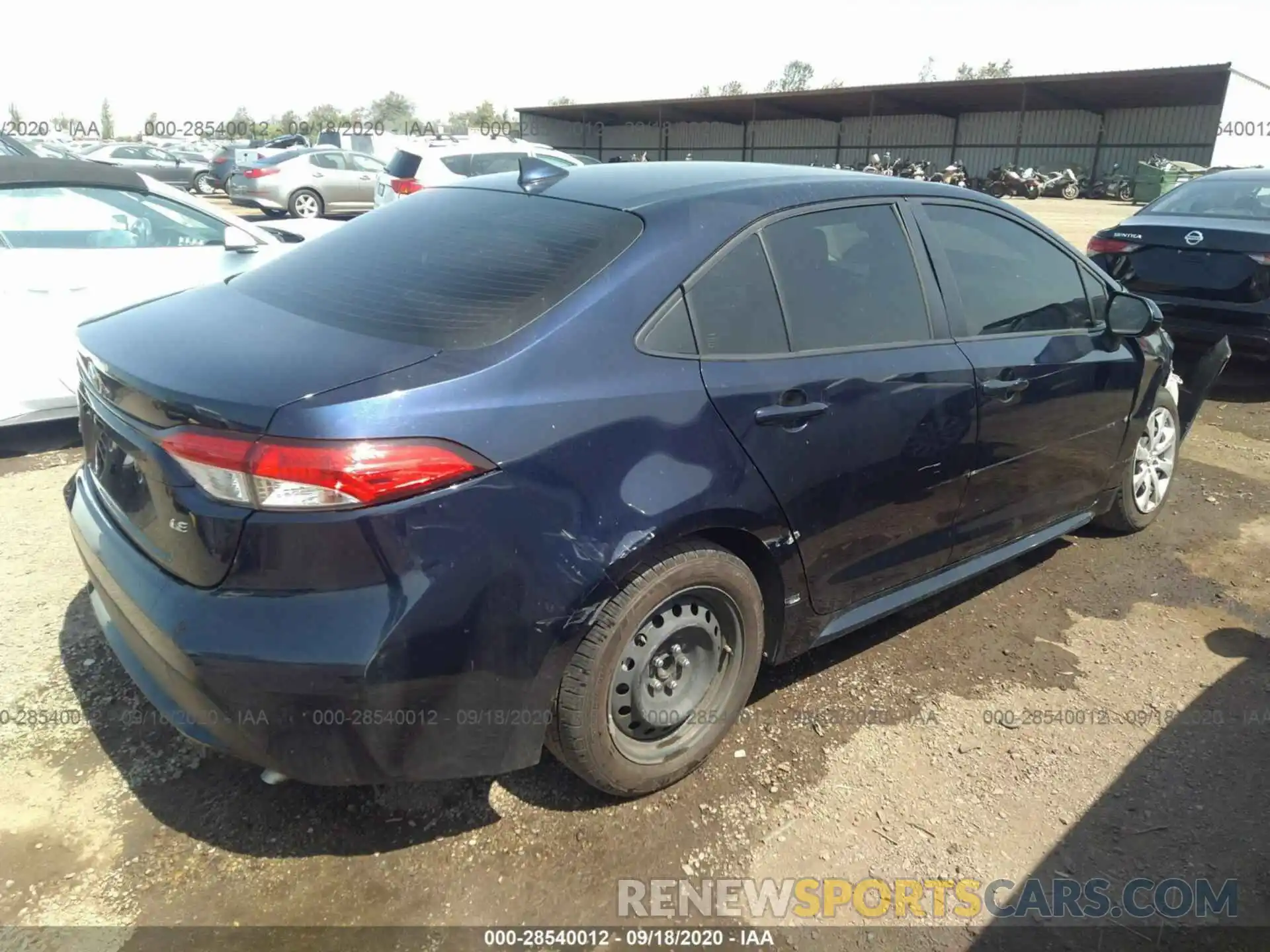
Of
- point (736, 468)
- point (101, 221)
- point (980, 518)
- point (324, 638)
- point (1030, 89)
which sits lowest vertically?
point (980, 518)

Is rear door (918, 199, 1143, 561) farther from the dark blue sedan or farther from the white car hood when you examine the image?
the white car hood

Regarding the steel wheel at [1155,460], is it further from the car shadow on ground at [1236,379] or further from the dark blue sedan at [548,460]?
the car shadow on ground at [1236,379]

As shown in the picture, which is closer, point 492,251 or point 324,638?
point 324,638

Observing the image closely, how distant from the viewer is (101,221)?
5270mm

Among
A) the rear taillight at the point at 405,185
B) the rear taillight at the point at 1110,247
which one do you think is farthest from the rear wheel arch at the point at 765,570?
the rear taillight at the point at 405,185

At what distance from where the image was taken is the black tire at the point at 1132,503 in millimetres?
4324

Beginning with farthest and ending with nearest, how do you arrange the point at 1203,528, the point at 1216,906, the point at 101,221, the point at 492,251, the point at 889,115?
the point at 889,115
the point at 101,221
the point at 1203,528
the point at 492,251
the point at 1216,906

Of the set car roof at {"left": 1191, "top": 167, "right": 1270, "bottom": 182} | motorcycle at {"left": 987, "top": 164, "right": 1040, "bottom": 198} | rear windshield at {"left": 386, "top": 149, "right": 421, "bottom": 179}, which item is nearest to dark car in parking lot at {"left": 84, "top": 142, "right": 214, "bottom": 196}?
rear windshield at {"left": 386, "top": 149, "right": 421, "bottom": 179}

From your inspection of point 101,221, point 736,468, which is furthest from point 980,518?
point 101,221

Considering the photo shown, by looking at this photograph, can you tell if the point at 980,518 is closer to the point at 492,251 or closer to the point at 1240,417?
the point at 492,251

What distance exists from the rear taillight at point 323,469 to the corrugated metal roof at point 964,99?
116ft

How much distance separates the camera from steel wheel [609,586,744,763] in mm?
2486

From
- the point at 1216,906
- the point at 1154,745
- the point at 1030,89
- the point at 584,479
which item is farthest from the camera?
the point at 1030,89

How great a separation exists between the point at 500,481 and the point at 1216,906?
2.14 metres
